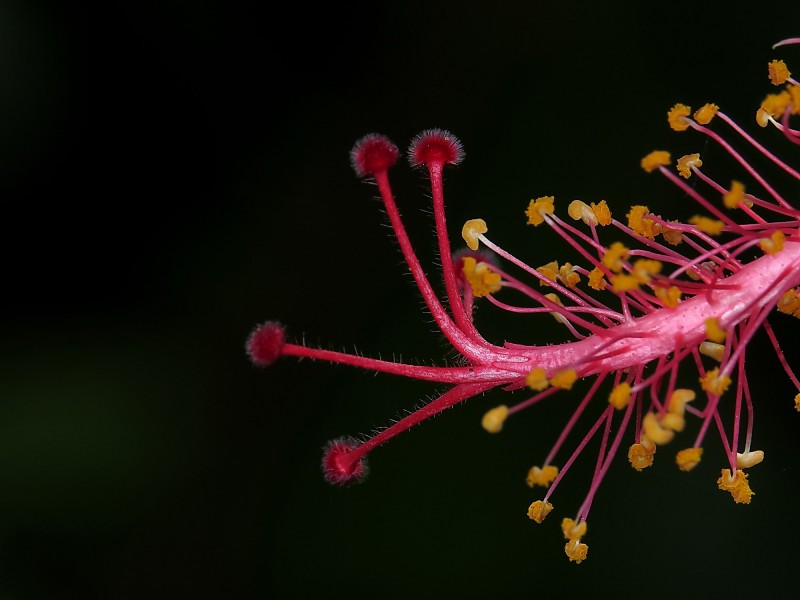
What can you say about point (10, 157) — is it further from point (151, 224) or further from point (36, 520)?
point (36, 520)

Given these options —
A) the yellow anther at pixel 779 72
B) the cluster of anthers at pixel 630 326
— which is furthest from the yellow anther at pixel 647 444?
the yellow anther at pixel 779 72

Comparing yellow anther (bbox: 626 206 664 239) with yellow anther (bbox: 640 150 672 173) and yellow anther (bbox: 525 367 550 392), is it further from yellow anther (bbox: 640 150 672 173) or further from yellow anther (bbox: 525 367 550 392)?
yellow anther (bbox: 525 367 550 392)

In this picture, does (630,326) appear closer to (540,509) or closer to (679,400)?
(679,400)

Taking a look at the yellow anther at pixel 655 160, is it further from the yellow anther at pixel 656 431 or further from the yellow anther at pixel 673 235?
the yellow anther at pixel 656 431

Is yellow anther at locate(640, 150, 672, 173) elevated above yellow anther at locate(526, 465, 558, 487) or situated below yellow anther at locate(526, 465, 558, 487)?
above

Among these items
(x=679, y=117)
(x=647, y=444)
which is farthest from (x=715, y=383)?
(x=679, y=117)

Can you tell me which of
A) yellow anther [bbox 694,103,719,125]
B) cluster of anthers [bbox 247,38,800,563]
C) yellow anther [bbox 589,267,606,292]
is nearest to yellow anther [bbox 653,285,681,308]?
cluster of anthers [bbox 247,38,800,563]
